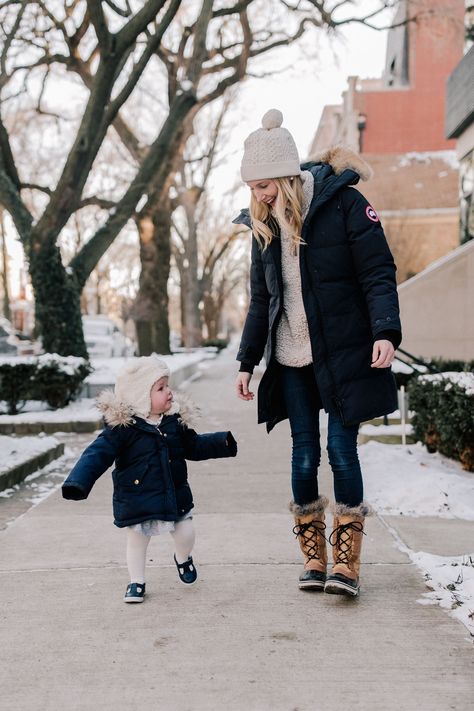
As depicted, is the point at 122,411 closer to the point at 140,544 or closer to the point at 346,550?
the point at 140,544

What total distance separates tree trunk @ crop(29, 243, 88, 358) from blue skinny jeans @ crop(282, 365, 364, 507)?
9835 millimetres

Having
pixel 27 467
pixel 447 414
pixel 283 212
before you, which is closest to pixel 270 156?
pixel 283 212

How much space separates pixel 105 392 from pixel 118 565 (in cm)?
102

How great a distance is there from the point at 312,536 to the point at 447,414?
112 inches

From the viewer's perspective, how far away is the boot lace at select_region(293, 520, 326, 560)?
3627 mm

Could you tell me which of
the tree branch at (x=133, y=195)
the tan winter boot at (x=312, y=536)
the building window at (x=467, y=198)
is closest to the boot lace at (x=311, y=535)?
the tan winter boot at (x=312, y=536)

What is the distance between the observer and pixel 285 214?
139 inches

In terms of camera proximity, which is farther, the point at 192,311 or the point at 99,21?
the point at 192,311

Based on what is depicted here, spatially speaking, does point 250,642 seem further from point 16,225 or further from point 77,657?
point 16,225

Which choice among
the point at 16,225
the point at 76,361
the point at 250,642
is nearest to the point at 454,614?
the point at 250,642

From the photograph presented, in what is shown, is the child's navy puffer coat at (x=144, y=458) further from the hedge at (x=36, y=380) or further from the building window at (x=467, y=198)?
the building window at (x=467, y=198)

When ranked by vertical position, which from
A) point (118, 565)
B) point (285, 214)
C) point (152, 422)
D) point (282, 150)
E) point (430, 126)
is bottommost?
point (118, 565)

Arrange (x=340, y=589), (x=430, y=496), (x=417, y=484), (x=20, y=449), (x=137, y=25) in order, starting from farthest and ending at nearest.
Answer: (x=137, y=25)
(x=20, y=449)
(x=417, y=484)
(x=430, y=496)
(x=340, y=589)

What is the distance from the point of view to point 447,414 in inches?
243
